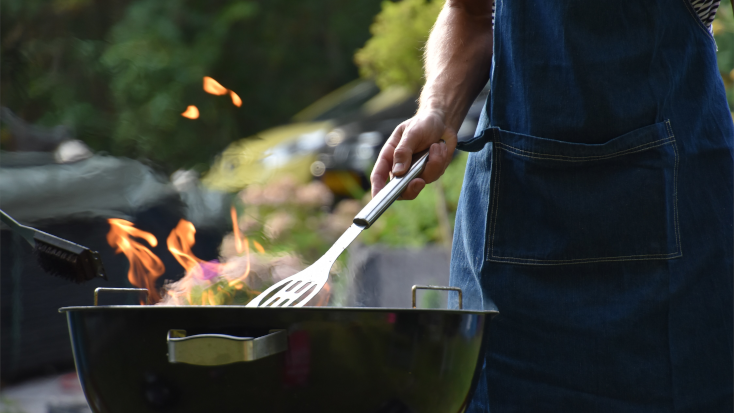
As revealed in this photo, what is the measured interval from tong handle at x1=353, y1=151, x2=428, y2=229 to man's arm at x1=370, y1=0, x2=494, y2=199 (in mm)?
12

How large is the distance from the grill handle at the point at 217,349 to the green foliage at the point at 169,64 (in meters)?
1.53

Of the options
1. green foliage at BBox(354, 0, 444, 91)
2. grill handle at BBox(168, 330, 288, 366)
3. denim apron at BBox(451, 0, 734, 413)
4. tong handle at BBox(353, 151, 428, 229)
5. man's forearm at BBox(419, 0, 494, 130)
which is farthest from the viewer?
green foliage at BBox(354, 0, 444, 91)

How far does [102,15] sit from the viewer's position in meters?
6.81

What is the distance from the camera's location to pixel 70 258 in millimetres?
817

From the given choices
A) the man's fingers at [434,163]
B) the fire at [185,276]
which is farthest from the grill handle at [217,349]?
the fire at [185,276]

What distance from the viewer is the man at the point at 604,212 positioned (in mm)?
857

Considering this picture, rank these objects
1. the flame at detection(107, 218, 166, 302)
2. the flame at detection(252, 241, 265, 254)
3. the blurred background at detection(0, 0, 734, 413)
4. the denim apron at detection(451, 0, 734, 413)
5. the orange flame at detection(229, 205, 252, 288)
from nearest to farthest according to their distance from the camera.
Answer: the denim apron at detection(451, 0, 734, 413) → the flame at detection(107, 218, 166, 302) → the orange flame at detection(229, 205, 252, 288) → the blurred background at detection(0, 0, 734, 413) → the flame at detection(252, 241, 265, 254)

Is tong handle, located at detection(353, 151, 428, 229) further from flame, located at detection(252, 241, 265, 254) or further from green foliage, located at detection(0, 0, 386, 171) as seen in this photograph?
green foliage, located at detection(0, 0, 386, 171)

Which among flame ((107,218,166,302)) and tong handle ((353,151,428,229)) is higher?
tong handle ((353,151,428,229))

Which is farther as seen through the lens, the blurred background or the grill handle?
the blurred background

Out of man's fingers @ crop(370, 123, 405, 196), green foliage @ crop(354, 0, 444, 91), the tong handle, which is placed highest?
green foliage @ crop(354, 0, 444, 91)

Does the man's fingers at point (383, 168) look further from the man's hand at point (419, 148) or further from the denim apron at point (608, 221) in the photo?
the denim apron at point (608, 221)

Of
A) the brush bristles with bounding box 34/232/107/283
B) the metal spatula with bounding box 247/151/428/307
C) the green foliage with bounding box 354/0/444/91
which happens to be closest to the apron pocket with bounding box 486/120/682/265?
the metal spatula with bounding box 247/151/428/307

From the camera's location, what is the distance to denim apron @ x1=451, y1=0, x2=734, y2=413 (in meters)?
0.86
